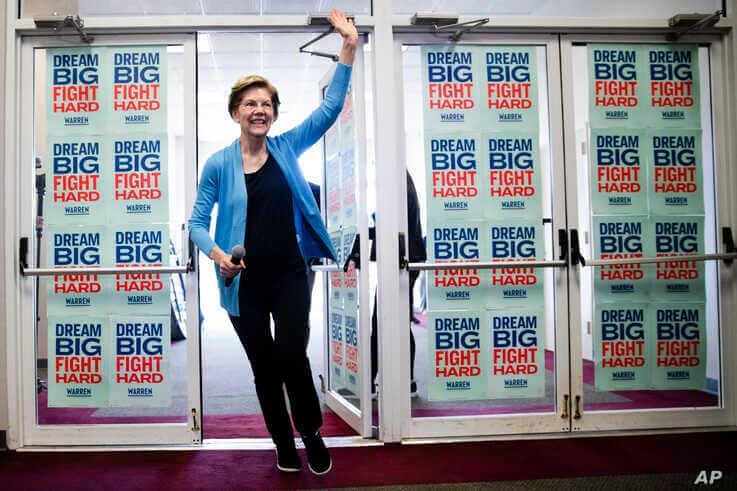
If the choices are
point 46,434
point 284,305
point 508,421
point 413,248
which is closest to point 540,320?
point 508,421

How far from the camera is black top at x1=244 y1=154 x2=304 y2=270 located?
2.57 m

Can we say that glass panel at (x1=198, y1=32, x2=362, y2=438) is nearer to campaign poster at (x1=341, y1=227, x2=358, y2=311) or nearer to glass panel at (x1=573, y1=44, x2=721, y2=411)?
campaign poster at (x1=341, y1=227, x2=358, y2=311)

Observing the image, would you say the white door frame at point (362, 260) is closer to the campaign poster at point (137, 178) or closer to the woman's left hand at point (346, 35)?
the woman's left hand at point (346, 35)

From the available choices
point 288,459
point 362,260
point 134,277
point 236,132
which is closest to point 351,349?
point 362,260

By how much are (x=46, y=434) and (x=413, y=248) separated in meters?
2.23

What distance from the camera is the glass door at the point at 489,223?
3178mm

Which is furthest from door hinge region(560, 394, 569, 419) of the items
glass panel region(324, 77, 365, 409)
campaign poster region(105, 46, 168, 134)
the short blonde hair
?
campaign poster region(105, 46, 168, 134)

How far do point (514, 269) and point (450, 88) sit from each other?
1.05 m

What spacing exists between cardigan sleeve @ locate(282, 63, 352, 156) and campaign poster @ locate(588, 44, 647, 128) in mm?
1477

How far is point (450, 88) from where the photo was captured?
125 inches

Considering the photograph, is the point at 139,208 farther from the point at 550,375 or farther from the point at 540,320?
the point at 550,375

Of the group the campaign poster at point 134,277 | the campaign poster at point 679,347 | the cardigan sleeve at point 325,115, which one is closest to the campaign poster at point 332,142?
the cardigan sleeve at point 325,115

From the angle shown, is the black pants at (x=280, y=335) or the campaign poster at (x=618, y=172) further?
the campaign poster at (x=618, y=172)

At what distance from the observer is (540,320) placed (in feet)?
10.5
